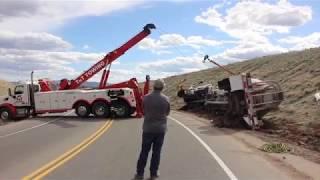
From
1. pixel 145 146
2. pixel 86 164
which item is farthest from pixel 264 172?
pixel 86 164

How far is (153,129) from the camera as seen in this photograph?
1116 centimetres

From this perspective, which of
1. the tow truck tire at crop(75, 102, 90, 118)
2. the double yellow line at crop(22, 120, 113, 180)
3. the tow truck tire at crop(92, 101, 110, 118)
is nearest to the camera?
the double yellow line at crop(22, 120, 113, 180)

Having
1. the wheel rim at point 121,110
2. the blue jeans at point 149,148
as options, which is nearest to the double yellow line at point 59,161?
the blue jeans at point 149,148

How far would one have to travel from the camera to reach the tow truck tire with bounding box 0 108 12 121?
35.4 m

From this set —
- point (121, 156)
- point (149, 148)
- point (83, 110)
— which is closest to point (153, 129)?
point (149, 148)

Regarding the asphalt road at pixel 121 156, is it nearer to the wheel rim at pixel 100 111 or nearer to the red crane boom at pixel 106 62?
the wheel rim at pixel 100 111

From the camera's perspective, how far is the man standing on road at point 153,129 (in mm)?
11188

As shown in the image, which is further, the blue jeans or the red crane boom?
the red crane boom

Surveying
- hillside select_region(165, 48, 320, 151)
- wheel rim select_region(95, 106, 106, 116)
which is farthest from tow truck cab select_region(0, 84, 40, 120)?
hillside select_region(165, 48, 320, 151)

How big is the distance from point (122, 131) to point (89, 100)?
1095cm

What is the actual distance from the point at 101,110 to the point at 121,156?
19.0m

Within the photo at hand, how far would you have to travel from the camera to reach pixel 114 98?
33906 mm

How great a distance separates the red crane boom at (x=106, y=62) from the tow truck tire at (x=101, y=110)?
84.0 inches

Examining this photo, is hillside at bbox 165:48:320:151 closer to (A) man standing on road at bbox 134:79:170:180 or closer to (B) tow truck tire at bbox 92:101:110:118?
(A) man standing on road at bbox 134:79:170:180
